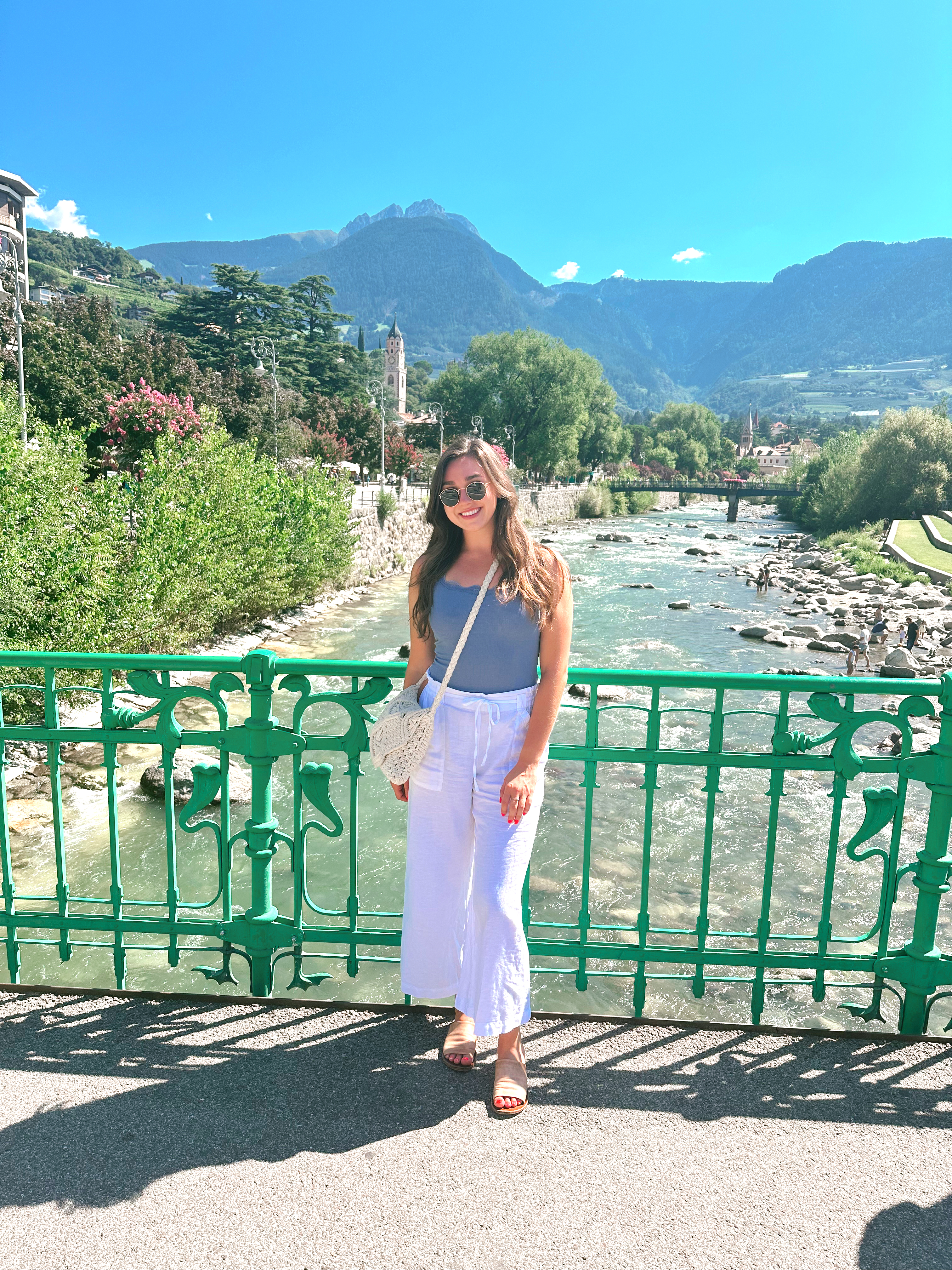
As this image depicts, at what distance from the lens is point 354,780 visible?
3.17m

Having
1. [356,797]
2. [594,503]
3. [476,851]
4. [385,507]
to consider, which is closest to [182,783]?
[356,797]

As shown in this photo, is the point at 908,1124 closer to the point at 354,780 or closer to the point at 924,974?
the point at 924,974

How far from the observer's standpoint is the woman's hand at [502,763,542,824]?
99.0 inches

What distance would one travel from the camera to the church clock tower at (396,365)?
132 meters

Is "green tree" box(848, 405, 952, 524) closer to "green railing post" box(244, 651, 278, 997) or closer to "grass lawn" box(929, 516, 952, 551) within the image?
"grass lawn" box(929, 516, 952, 551)

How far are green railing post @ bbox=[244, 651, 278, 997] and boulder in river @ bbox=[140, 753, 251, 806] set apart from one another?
17.7ft

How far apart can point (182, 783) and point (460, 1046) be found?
6419mm

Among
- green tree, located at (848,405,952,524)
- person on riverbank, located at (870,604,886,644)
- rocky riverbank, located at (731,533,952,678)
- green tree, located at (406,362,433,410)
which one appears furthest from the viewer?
green tree, located at (406,362,433,410)

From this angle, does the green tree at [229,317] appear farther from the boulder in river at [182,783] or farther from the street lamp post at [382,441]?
the boulder in river at [182,783]

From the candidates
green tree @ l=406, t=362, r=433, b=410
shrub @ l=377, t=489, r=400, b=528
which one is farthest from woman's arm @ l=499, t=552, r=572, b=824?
green tree @ l=406, t=362, r=433, b=410

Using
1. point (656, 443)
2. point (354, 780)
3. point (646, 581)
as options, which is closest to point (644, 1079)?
point (354, 780)

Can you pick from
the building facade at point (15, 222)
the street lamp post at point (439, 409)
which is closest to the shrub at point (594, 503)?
the street lamp post at point (439, 409)

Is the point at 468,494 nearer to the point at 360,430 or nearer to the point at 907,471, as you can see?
the point at 360,430

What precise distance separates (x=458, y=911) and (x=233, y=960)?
13.8ft
